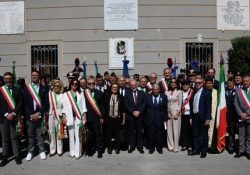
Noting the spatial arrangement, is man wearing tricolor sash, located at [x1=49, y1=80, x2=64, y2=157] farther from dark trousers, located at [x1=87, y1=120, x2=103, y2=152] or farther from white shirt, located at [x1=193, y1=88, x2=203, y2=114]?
white shirt, located at [x1=193, y1=88, x2=203, y2=114]

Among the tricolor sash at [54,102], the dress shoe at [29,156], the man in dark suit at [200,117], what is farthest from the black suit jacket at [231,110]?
the dress shoe at [29,156]

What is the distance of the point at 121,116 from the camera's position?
1027cm

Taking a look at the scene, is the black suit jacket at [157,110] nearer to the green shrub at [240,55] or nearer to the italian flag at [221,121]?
the italian flag at [221,121]

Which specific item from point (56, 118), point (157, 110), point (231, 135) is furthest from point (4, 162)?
point (231, 135)

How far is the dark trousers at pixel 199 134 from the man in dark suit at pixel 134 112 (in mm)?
1254

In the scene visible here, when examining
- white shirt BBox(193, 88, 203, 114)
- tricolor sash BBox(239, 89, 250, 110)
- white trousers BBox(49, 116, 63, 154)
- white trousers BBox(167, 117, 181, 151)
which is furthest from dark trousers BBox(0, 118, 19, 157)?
tricolor sash BBox(239, 89, 250, 110)

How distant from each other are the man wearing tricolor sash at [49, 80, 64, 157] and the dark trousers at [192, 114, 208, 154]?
3035 mm

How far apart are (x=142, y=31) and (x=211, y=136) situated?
772cm

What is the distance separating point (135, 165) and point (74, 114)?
186cm

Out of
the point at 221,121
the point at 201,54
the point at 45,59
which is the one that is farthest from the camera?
the point at 45,59

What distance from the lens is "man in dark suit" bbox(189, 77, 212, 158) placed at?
9805 mm

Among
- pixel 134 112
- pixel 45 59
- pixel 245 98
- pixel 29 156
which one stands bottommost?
pixel 29 156

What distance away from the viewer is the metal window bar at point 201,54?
17.2 meters

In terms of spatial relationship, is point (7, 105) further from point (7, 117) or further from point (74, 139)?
point (74, 139)
